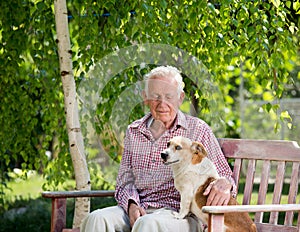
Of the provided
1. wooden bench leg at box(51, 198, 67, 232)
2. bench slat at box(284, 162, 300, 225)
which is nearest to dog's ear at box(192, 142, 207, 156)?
bench slat at box(284, 162, 300, 225)

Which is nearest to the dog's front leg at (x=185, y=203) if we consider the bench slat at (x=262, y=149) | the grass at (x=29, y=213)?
the bench slat at (x=262, y=149)

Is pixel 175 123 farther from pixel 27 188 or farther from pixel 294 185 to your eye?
pixel 27 188

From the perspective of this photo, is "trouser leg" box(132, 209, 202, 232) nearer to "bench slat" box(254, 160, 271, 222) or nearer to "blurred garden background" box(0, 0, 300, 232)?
"bench slat" box(254, 160, 271, 222)

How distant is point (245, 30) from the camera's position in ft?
12.7

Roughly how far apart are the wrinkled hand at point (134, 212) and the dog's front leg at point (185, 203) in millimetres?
247

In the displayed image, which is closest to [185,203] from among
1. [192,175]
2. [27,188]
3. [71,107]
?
[192,175]

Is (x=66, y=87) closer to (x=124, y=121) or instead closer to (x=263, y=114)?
(x=124, y=121)

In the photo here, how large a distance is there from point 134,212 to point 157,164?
10.5 inches

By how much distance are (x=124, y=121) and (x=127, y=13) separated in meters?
0.68

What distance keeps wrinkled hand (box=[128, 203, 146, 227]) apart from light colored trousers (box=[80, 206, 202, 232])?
0.04 metres

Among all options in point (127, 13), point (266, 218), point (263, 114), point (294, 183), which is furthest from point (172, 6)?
point (263, 114)

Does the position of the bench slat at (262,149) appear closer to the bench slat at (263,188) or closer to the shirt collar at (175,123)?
the bench slat at (263,188)

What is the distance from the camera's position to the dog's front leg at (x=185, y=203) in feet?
10.1

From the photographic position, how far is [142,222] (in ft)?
10.00
